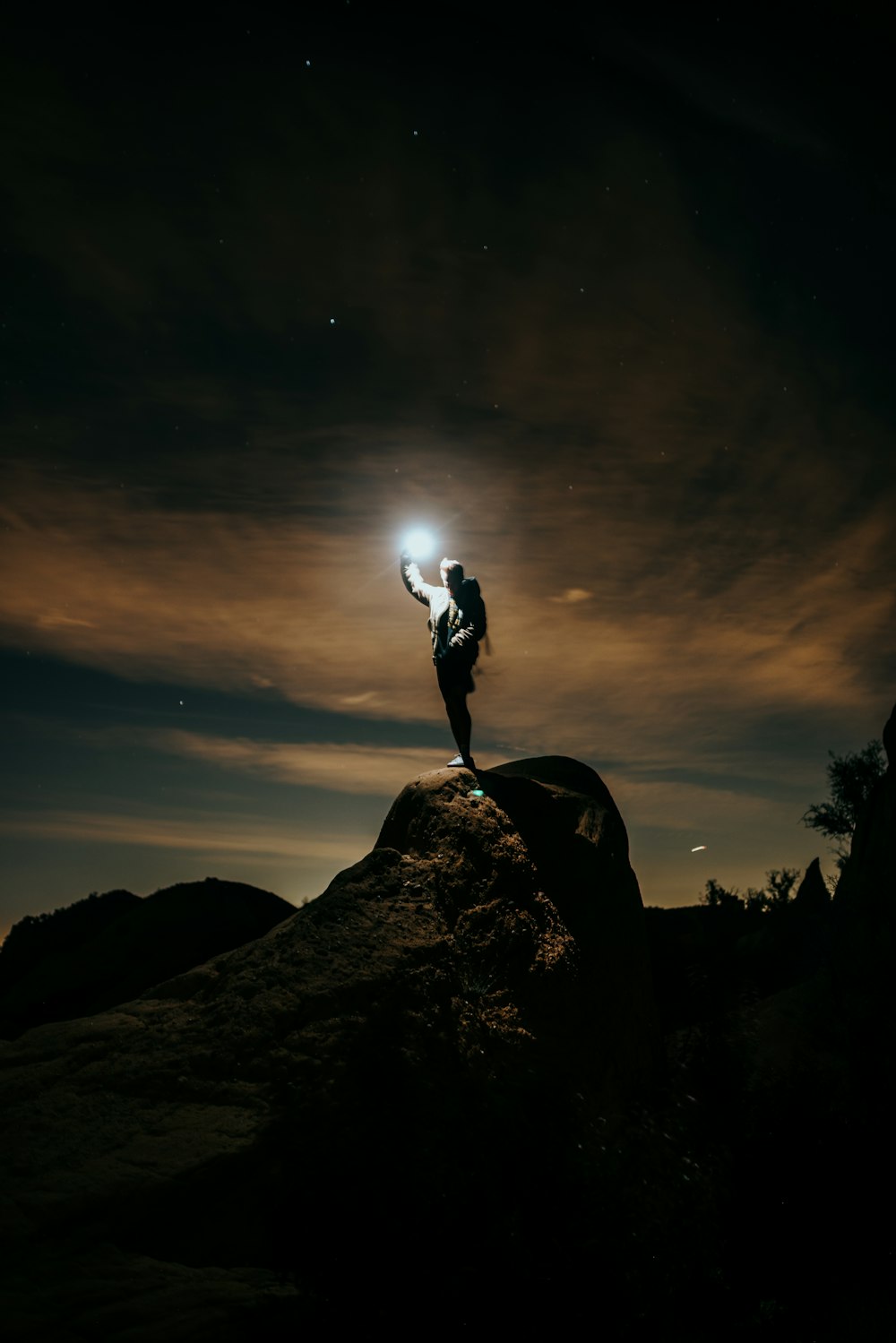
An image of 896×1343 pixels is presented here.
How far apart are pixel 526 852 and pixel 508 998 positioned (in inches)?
63.6

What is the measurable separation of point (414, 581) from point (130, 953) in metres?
9.88

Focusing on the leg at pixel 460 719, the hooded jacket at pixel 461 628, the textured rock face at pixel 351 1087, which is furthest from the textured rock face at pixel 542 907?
the hooded jacket at pixel 461 628

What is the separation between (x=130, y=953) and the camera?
15773mm

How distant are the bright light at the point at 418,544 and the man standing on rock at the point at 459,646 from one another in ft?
2.02

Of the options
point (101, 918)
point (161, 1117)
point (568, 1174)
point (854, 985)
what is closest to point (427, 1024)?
point (568, 1174)

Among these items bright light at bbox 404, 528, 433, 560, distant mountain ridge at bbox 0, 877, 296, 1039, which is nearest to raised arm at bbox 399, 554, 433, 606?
bright light at bbox 404, 528, 433, 560

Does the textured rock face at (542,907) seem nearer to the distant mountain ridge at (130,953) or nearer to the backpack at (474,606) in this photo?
the backpack at (474,606)

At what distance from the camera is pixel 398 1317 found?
5.11m

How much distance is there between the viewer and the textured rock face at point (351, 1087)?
5.32 metres

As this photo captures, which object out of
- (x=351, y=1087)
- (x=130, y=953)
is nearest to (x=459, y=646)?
(x=351, y=1087)

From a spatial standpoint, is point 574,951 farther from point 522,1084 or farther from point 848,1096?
point 848,1096

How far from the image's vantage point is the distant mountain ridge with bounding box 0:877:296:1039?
15016 millimetres

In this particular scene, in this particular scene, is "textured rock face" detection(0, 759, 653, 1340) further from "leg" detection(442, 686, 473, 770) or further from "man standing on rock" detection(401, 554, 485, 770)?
"man standing on rock" detection(401, 554, 485, 770)

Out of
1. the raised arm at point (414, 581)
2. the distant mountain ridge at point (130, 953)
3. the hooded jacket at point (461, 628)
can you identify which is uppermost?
the raised arm at point (414, 581)
